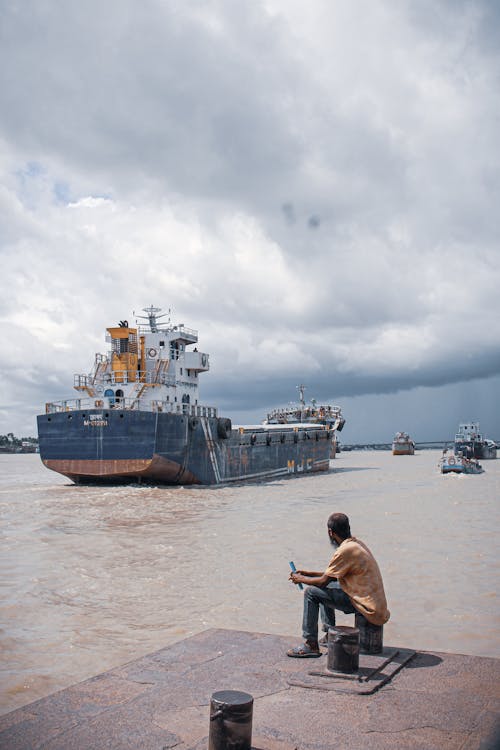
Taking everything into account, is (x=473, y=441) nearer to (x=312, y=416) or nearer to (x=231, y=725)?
(x=312, y=416)

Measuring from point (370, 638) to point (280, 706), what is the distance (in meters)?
1.36

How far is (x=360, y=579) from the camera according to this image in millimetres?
5438

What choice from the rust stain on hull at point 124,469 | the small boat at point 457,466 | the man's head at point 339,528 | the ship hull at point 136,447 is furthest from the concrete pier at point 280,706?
the small boat at point 457,466

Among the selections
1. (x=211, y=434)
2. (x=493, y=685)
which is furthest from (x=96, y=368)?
(x=493, y=685)

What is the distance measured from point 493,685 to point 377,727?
1231 mm

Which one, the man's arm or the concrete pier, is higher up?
the man's arm

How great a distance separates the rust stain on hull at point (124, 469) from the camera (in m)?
28.1

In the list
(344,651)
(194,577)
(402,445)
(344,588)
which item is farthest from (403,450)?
(344,651)

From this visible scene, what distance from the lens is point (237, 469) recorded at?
1373 inches

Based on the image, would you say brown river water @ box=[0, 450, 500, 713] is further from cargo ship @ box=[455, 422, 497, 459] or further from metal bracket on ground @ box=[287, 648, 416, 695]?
cargo ship @ box=[455, 422, 497, 459]

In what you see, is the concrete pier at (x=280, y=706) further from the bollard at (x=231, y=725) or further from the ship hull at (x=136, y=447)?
the ship hull at (x=136, y=447)

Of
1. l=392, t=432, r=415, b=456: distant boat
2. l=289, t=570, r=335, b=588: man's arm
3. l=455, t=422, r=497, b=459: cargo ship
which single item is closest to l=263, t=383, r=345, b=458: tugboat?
l=455, t=422, r=497, b=459: cargo ship

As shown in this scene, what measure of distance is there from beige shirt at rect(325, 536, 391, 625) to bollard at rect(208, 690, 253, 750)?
195 cm

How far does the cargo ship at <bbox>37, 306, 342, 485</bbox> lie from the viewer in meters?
28.2
